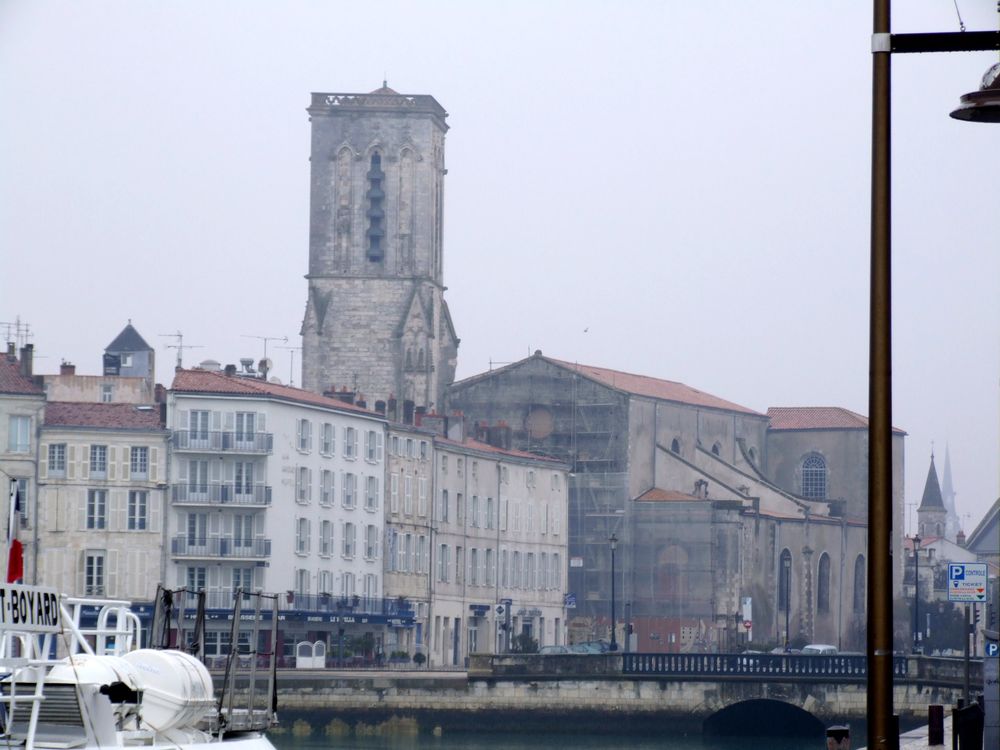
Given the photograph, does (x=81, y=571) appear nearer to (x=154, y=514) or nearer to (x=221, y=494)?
(x=154, y=514)

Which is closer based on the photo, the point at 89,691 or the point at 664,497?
the point at 89,691

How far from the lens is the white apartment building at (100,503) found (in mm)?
79438

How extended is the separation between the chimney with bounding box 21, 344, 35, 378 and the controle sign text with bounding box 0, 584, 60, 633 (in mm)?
68512

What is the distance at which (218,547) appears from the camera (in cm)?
8162

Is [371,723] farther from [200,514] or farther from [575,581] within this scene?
[575,581]

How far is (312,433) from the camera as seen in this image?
8600 cm

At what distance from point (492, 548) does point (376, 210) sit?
75.7ft

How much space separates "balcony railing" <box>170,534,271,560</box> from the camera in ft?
266

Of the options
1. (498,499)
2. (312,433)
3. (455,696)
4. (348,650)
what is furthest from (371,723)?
(498,499)

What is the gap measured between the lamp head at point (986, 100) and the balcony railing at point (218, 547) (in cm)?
7133

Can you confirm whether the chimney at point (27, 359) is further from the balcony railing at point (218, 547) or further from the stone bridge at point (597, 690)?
the stone bridge at point (597, 690)

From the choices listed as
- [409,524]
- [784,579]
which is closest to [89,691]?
[409,524]

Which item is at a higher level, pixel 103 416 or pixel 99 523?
pixel 103 416

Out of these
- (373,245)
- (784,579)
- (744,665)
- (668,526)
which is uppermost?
(373,245)
